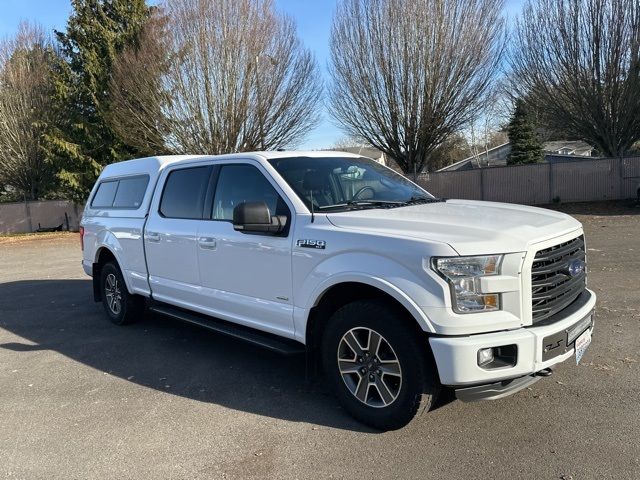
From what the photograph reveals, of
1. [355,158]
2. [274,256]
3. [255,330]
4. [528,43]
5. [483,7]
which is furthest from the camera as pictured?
[528,43]

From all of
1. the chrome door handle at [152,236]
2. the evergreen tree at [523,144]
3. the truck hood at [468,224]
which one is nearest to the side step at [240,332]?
the chrome door handle at [152,236]

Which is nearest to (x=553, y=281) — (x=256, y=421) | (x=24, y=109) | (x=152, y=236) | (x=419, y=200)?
(x=419, y=200)

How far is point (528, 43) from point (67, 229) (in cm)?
2405

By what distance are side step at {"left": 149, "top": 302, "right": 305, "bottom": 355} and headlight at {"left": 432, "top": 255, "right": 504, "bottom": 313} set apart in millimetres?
1406

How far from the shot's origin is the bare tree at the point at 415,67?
71.4 ft

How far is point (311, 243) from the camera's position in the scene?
12.3 ft

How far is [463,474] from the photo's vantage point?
9.90 ft

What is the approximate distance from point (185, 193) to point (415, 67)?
758 inches

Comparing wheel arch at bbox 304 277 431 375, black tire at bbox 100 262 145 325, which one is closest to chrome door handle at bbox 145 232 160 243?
black tire at bbox 100 262 145 325

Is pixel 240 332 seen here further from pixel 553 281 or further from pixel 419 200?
pixel 553 281

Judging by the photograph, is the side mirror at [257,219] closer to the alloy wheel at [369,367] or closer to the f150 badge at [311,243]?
the f150 badge at [311,243]

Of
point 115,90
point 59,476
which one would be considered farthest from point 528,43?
point 59,476

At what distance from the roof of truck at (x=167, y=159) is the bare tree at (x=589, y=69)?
2123cm

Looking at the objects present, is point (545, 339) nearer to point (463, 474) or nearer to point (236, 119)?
point (463, 474)
